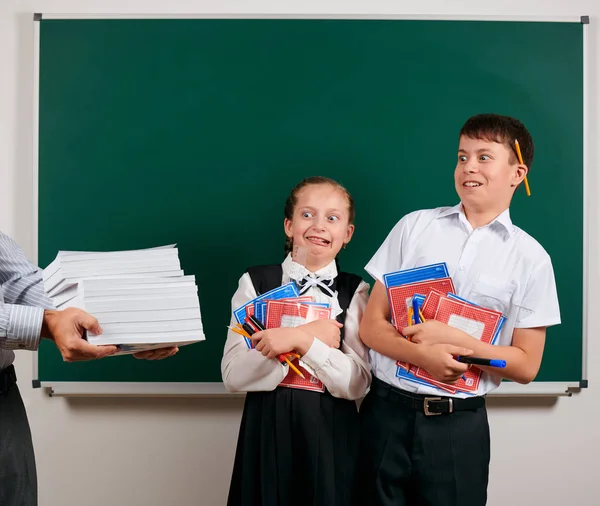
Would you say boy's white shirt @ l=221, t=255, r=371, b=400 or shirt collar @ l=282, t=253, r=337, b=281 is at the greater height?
shirt collar @ l=282, t=253, r=337, b=281

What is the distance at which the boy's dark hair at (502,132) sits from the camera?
1696mm

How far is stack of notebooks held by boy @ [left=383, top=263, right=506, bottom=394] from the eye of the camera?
1601 mm

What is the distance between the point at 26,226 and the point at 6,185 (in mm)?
182

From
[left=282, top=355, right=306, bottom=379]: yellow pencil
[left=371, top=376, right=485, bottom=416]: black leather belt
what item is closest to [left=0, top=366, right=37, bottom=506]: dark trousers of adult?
[left=282, top=355, right=306, bottom=379]: yellow pencil

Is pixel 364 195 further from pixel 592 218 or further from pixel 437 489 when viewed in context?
pixel 437 489

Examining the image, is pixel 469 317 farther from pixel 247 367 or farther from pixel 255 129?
pixel 255 129

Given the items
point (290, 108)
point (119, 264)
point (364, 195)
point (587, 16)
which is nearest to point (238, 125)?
point (290, 108)

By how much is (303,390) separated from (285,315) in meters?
0.24

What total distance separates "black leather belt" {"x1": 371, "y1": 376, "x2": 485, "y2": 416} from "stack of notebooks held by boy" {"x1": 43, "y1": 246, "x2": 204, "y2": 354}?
0.70 meters

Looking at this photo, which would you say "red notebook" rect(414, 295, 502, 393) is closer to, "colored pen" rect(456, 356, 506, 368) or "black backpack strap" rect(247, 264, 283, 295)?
"colored pen" rect(456, 356, 506, 368)

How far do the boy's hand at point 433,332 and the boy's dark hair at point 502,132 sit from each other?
534mm

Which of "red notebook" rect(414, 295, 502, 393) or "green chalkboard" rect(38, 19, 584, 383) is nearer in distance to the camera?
"red notebook" rect(414, 295, 502, 393)

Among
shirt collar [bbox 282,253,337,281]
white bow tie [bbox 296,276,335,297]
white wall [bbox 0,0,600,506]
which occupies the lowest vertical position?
white wall [bbox 0,0,600,506]

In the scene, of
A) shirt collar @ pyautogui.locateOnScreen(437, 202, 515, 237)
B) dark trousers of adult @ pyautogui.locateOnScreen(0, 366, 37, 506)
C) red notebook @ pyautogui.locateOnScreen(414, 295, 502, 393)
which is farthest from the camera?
shirt collar @ pyautogui.locateOnScreen(437, 202, 515, 237)
